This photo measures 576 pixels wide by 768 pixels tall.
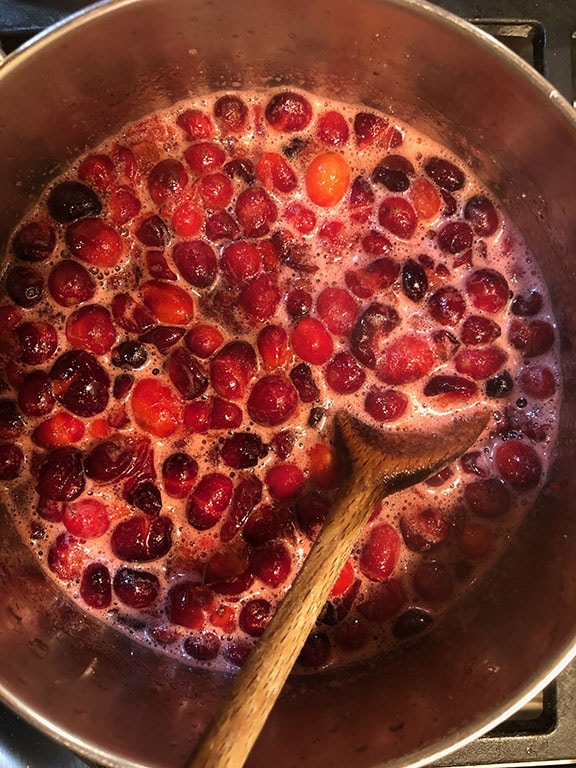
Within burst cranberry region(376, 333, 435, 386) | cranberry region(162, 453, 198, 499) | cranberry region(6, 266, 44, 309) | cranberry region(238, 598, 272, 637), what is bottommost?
cranberry region(238, 598, 272, 637)

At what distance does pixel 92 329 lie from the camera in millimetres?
1445

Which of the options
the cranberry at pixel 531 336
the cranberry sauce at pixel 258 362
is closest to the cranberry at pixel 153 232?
the cranberry sauce at pixel 258 362

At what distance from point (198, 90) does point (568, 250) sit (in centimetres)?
78

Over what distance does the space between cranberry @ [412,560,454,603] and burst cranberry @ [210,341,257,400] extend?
1.67ft

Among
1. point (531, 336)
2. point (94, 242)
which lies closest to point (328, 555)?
point (531, 336)

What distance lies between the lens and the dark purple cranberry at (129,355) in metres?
1.46

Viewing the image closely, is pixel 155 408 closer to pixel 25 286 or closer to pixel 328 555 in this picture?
pixel 25 286

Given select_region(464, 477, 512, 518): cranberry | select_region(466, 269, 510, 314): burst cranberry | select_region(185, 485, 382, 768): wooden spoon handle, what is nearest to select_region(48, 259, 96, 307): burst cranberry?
select_region(185, 485, 382, 768): wooden spoon handle

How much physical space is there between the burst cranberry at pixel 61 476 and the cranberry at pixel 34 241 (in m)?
0.39

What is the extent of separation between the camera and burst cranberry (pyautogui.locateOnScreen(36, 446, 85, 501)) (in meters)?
1.42

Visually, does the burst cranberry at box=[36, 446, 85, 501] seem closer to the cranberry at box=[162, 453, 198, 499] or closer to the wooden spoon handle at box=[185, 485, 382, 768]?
the cranberry at box=[162, 453, 198, 499]

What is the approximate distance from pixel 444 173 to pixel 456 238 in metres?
0.13

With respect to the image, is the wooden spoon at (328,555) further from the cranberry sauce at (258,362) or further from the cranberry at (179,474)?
the cranberry at (179,474)

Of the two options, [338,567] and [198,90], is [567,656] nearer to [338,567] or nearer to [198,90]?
[338,567]
